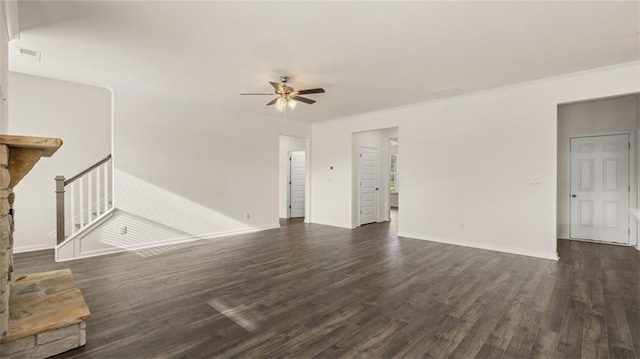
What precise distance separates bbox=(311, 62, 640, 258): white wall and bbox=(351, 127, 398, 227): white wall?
992mm

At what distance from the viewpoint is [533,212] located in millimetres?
4730

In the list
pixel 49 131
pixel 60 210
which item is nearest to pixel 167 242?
pixel 60 210

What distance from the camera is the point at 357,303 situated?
297 cm

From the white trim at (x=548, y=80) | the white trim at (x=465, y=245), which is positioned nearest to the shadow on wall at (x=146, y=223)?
the white trim at (x=465, y=245)

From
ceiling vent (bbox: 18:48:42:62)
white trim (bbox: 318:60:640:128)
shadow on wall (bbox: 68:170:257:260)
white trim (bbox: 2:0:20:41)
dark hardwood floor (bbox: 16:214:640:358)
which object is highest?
ceiling vent (bbox: 18:48:42:62)

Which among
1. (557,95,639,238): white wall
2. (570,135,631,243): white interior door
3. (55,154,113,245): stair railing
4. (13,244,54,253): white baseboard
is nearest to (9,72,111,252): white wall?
(13,244,54,253): white baseboard

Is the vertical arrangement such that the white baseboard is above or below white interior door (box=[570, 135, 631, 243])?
below

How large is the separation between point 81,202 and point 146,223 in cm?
106

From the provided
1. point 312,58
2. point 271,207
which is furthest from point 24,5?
point 271,207

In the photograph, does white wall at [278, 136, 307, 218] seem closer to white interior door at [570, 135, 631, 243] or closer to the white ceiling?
Result: the white ceiling

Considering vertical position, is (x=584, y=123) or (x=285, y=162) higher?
(x=584, y=123)

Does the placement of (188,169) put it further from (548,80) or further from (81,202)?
(548,80)

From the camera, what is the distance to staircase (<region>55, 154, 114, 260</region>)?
448 cm

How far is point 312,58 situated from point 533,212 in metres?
4.24
